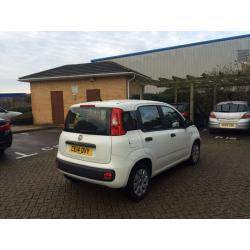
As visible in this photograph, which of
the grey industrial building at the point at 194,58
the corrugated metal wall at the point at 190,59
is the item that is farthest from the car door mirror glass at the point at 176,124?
the corrugated metal wall at the point at 190,59

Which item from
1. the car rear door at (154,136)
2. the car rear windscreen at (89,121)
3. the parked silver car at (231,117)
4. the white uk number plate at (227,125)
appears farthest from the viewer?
the white uk number plate at (227,125)

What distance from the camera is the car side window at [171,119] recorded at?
472 cm

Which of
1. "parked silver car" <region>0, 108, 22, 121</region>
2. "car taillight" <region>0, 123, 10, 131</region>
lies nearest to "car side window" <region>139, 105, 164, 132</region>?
"car taillight" <region>0, 123, 10, 131</region>

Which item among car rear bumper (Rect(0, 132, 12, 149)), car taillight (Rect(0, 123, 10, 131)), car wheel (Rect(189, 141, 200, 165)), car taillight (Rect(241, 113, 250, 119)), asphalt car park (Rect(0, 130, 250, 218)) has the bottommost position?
asphalt car park (Rect(0, 130, 250, 218))

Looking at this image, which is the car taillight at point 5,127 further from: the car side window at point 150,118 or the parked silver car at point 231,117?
the parked silver car at point 231,117

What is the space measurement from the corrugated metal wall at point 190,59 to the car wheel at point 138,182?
63.8ft

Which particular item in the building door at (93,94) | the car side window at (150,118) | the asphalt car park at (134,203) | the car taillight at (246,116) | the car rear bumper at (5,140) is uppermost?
the building door at (93,94)

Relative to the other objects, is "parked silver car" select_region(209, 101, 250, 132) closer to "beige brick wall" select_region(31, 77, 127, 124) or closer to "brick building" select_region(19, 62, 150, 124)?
"brick building" select_region(19, 62, 150, 124)

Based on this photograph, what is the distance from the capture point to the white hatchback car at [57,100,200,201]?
354cm

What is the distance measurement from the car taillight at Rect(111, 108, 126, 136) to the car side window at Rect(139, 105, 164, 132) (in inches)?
21.1

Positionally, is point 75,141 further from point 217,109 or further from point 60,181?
point 217,109

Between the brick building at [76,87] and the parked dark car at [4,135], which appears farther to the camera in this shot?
the brick building at [76,87]

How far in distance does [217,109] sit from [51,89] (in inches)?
421

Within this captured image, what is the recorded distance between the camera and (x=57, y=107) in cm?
1588
